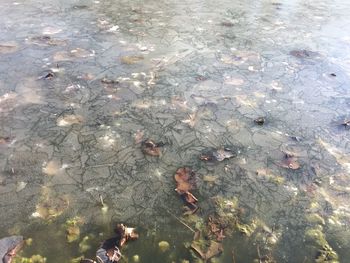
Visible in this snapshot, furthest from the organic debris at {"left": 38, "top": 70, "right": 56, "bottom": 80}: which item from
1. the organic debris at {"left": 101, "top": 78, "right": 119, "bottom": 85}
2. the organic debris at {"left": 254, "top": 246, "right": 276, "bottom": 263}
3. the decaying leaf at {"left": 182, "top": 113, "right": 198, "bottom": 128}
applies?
the organic debris at {"left": 254, "top": 246, "right": 276, "bottom": 263}

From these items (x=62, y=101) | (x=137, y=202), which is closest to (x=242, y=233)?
(x=137, y=202)

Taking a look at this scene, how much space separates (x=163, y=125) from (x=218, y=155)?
0.78m

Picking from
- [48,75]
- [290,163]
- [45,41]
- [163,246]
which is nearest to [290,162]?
[290,163]

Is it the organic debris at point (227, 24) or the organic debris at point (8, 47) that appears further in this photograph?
the organic debris at point (227, 24)

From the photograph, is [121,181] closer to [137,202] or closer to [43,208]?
[137,202]

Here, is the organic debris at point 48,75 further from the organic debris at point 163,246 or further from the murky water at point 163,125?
the organic debris at point 163,246

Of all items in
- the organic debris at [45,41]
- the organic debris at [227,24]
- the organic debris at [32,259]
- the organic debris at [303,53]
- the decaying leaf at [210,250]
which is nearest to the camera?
the organic debris at [32,259]

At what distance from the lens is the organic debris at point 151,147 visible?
3.67 metres

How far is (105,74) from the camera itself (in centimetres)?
499

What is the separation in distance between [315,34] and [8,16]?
5849 millimetres

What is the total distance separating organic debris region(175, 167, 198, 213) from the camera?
313 centimetres

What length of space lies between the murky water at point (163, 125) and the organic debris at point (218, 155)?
0.08m

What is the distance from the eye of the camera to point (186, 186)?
10.9 ft

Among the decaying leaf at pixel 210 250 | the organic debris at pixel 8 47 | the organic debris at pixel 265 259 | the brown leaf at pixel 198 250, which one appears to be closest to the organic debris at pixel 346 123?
the organic debris at pixel 265 259
